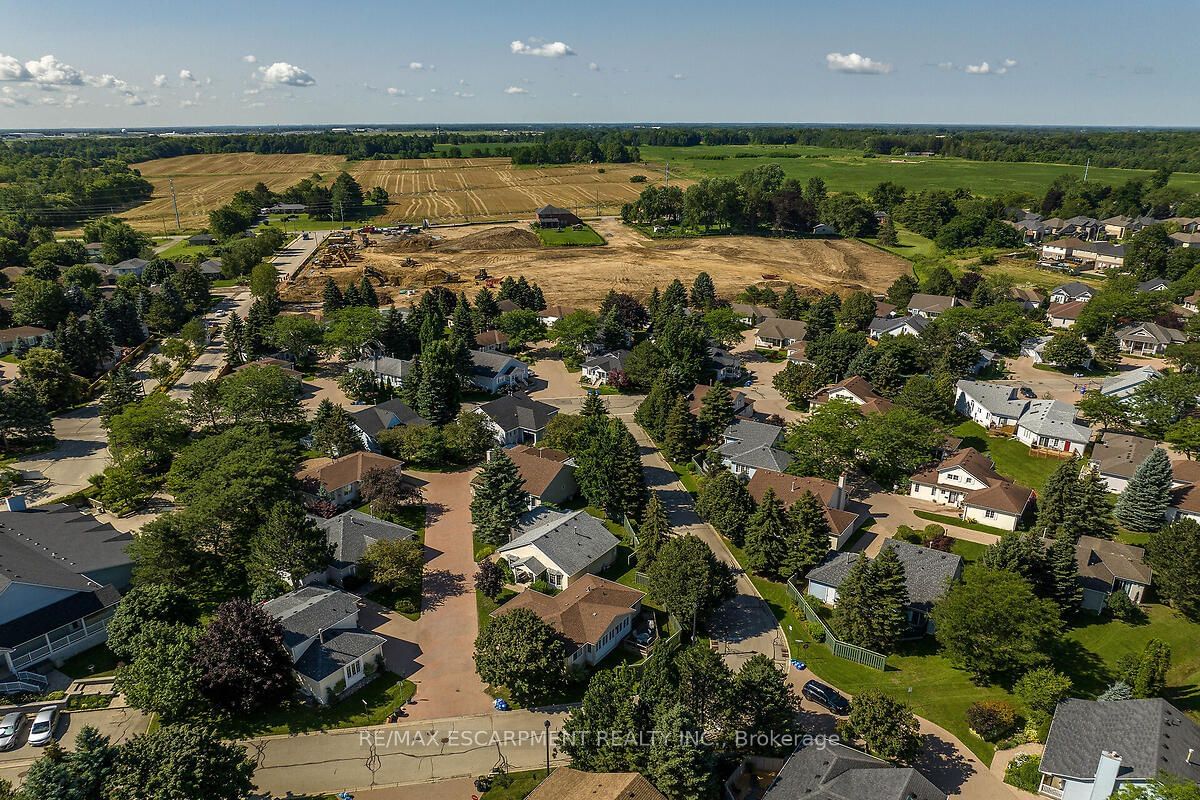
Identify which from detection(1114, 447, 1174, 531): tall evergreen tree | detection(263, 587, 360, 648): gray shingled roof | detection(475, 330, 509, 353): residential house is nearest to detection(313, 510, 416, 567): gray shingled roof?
detection(263, 587, 360, 648): gray shingled roof

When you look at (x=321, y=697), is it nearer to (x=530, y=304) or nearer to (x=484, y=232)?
(x=530, y=304)

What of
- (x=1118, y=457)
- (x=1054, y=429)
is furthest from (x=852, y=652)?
(x=1054, y=429)

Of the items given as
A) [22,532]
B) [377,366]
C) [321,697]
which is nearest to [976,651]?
[321,697]

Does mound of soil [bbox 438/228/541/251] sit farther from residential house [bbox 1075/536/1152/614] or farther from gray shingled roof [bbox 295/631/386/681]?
residential house [bbox 1075/536/1152/614]

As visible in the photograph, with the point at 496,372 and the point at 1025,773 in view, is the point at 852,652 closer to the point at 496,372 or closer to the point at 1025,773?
the point at 1025,773

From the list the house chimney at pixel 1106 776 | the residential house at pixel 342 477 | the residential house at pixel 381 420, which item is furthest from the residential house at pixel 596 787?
the residential house at pixel 381 420

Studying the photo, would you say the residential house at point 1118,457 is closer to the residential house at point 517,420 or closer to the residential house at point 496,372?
the residential house at point 517,420
